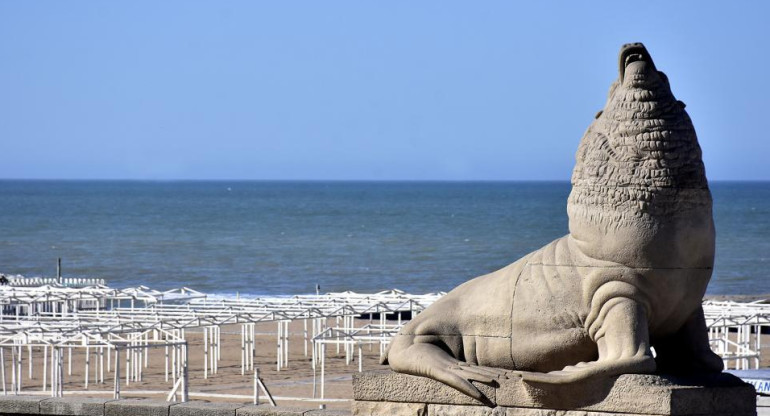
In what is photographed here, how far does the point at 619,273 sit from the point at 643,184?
0.56m

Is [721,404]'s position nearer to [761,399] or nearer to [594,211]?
[594,211]

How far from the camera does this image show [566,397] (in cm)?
771

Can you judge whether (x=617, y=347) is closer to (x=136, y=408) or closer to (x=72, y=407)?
(x=136, y=408)

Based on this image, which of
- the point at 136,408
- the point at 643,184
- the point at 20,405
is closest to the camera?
the point at 643,184

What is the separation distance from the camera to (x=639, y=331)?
7633mm

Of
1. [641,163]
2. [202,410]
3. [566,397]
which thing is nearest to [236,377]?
[202,410]

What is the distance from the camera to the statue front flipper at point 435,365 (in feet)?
26.3

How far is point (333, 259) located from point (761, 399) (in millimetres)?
62223

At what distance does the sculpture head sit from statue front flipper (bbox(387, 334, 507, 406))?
1041 millimetres

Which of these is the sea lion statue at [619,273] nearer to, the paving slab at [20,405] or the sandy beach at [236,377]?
the paving slab at [20,405]

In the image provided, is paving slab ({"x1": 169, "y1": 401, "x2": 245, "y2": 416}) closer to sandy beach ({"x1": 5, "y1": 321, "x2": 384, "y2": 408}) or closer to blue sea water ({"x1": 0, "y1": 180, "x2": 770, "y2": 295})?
sandy beach ({"x1": 5, "y1": 321, "x2": 384, "y2": 408})

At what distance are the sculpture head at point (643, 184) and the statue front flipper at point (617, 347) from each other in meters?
0.30

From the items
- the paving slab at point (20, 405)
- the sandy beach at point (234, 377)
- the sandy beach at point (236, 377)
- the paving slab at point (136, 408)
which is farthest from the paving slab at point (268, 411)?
the sandy beach at point (234, 377)

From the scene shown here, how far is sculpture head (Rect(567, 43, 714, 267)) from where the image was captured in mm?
7652
